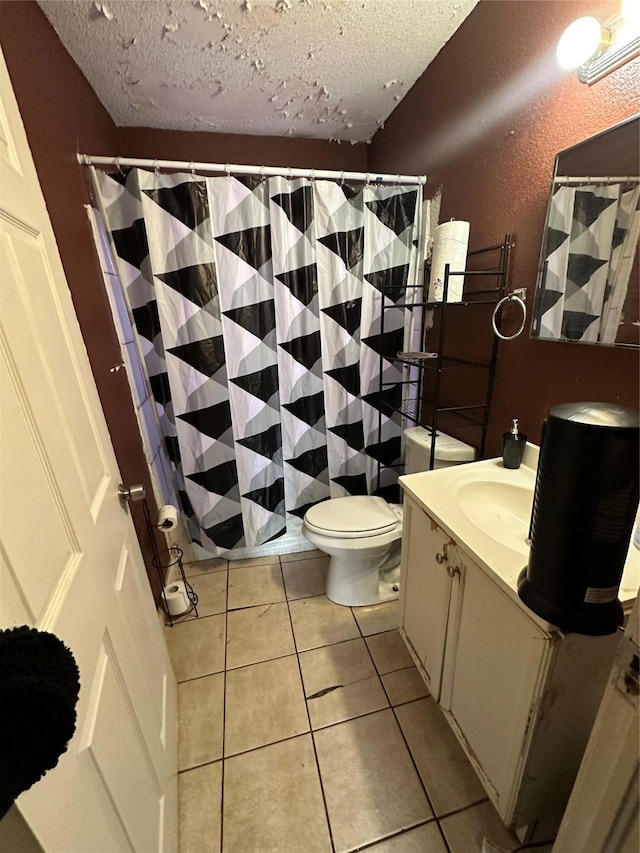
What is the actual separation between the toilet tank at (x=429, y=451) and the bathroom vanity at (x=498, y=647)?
0.23 m

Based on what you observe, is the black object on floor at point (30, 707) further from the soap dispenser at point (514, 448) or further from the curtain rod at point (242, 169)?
the curtain rod at point (242, 169)

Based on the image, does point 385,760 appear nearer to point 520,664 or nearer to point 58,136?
point 520,664

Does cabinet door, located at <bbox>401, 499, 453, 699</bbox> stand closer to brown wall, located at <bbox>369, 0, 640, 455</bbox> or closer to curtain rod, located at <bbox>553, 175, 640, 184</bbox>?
brown wall, located at <bbox>369, 0, 640, 455</bbox>

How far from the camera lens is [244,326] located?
164cm

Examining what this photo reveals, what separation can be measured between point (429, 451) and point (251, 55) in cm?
171

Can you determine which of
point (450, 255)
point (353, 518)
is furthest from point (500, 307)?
point (353, 518)

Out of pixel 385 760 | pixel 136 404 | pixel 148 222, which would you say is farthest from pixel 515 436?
pixel 148 222

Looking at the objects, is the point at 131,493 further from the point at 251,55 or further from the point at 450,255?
the point at 251,55

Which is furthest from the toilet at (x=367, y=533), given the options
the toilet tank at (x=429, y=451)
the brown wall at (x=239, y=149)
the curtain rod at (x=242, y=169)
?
the brown wall at (x=239, y=149)

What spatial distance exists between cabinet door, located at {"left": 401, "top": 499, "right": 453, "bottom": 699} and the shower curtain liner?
0.82m

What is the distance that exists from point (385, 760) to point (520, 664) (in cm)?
71

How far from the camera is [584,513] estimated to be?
22.3 inches

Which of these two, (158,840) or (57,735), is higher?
(57,735)

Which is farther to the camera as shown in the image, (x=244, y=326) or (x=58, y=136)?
(x=244, y=326)
